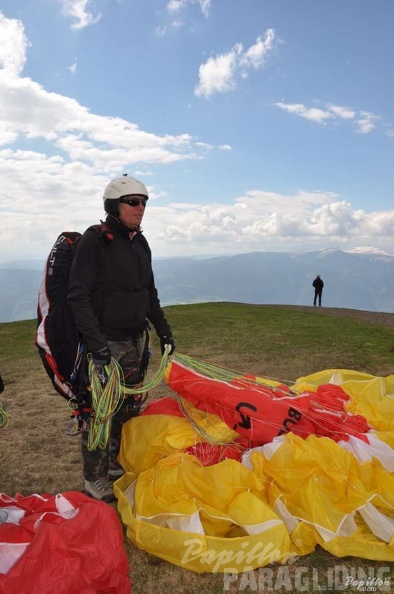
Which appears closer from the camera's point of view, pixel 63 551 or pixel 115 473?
pixel 63 551

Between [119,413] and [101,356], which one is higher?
[101,356]

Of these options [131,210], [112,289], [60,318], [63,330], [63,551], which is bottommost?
[63,551]

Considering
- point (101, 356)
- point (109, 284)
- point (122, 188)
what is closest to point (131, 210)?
point (122, 188)

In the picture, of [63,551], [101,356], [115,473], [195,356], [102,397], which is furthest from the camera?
[195,356]

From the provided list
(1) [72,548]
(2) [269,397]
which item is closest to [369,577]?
(2) [269,397]

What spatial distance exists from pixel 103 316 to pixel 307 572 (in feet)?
8.15

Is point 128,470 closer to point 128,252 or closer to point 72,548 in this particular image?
point 72,548

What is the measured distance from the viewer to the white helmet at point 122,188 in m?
3.61

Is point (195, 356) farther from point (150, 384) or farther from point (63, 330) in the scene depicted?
point (63, 330)

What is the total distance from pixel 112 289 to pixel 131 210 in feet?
2.34

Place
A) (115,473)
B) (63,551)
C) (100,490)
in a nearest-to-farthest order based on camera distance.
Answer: (63,551)
(100,490)
(115,473)

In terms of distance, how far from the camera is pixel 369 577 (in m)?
2.81

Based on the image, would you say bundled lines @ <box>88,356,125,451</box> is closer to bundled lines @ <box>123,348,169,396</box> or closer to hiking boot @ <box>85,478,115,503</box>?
bundled lines @ <box>123,348,169,396</box>

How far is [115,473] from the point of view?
4.25 m
